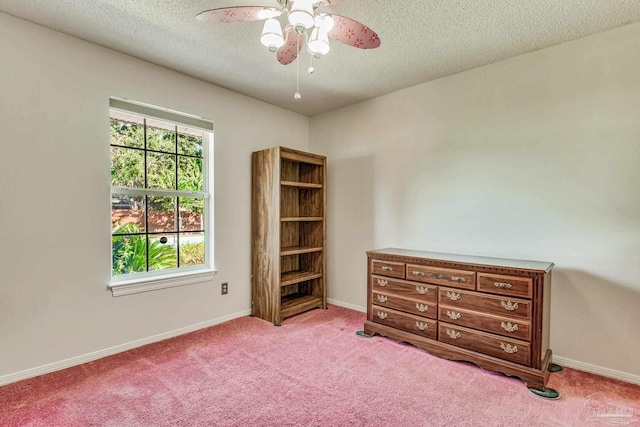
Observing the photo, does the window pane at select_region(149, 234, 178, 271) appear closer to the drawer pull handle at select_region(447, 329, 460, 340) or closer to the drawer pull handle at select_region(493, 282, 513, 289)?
the drawer pull handle at select_region(447, 329, 460, 340)

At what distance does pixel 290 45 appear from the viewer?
5.98 ft

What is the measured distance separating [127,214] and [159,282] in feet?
2.14

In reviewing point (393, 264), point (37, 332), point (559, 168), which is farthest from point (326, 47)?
point (37, 332)

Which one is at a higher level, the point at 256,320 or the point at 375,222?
the point at 375,222

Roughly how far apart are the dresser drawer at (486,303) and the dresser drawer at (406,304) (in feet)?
0.37

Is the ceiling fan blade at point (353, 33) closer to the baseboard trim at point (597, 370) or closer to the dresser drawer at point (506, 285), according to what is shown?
the dresser drawer at point (506, 285)

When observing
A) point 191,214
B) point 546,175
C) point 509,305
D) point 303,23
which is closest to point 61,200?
point 191,214

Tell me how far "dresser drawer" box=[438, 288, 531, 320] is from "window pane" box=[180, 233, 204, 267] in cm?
229

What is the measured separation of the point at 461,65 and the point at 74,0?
2.86m

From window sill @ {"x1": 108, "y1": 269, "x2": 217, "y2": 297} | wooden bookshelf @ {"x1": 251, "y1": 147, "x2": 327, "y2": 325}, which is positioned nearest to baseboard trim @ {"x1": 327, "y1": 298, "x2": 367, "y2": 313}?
wooden bookshelf @ {"x1": 251, "y1": 147, "x2": 327, "y2": 325}

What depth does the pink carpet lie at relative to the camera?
5.73ft

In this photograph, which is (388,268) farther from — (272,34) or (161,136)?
(161,136)

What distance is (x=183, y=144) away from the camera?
3.02 m

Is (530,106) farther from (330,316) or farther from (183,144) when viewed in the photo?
(183,144)
